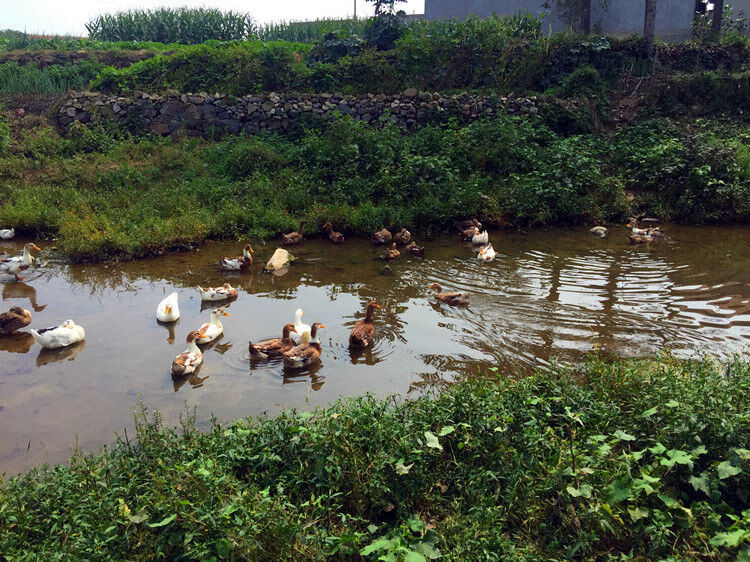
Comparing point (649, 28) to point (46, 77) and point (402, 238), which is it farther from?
point (46, 77)

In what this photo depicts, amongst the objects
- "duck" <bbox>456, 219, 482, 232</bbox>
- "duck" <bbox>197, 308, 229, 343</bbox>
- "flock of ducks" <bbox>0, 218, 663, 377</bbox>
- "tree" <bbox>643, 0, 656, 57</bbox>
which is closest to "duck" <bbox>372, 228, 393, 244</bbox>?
"flock of ducks" <bbox>0, 218, 663, 377</bbox>

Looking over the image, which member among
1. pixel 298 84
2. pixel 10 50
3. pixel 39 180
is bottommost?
pixel 39 180

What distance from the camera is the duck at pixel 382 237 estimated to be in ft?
41.9

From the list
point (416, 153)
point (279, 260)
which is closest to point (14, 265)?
point (279, 260)

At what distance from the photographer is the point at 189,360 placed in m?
7.32

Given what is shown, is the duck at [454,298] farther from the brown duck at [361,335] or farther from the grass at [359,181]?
the grass at [359,181]

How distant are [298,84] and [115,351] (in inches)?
603

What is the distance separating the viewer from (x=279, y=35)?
30578 millimetres

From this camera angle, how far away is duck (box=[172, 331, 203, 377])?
7121 mm

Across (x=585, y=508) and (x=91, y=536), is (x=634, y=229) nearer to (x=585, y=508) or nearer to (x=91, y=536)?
(x=585, y=508)

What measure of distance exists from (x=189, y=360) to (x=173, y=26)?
28.8m

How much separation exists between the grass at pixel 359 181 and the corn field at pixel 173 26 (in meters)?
15.0

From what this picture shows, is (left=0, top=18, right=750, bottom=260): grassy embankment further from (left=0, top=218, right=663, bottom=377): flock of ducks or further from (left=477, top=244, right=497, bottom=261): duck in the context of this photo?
(left=477, top=244, right=497, bottom=261): duck

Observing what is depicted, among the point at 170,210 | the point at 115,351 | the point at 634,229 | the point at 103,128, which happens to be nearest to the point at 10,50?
the point at 103,128
